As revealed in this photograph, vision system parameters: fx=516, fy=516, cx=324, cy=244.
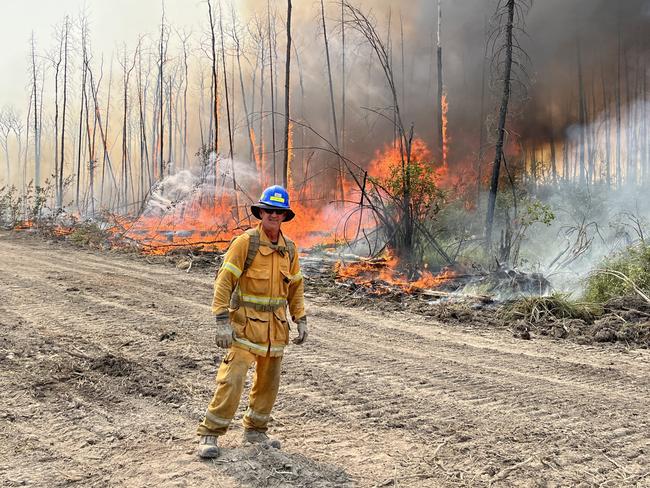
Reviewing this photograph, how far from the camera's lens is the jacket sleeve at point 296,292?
12.2 ft

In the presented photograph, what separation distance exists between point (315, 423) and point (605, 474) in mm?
Result: 2041

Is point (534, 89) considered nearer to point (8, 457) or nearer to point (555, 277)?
point (555, 277)

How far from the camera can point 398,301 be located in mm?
9617

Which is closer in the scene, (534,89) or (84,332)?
(84,332)

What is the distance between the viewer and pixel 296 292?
380 centimetres

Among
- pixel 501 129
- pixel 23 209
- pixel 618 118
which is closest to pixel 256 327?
pixel 501 129

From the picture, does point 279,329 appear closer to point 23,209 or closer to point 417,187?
point 417,187

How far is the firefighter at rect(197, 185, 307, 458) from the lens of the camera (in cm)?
342

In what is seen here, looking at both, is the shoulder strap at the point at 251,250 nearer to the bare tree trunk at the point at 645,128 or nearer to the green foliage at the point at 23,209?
the bare tree trunk at the point at 645,128

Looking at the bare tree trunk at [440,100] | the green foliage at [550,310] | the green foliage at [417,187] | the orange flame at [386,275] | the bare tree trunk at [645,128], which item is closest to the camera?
the green foliage at [550,310]

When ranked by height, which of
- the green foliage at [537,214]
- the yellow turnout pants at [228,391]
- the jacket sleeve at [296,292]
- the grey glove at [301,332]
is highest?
the green foliage at [537,214]

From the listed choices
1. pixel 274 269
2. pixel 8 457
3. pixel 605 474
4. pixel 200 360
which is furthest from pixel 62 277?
pixel 605 474

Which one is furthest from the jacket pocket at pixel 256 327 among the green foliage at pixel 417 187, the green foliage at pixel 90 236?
the green foliage at pixel 90 236

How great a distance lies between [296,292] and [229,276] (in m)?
0.57
